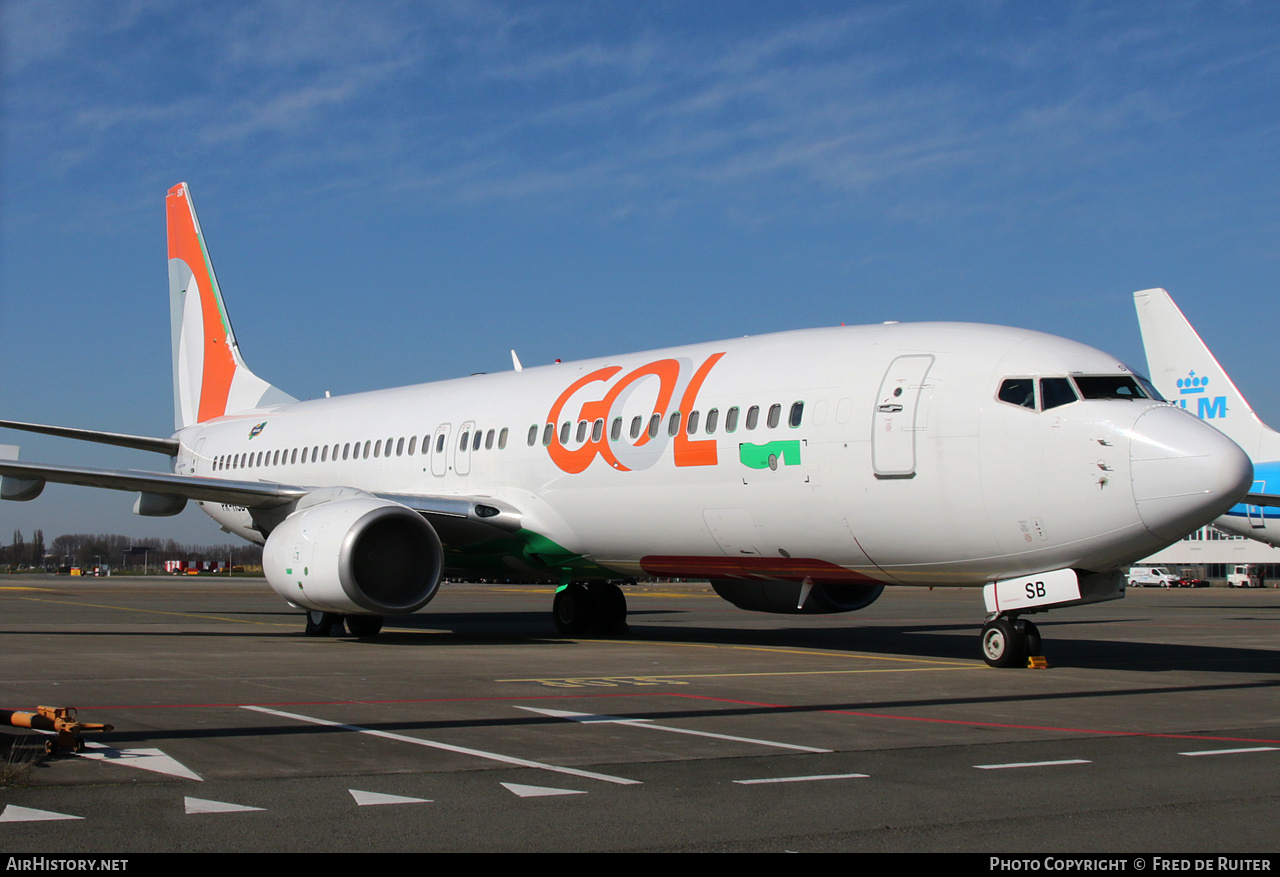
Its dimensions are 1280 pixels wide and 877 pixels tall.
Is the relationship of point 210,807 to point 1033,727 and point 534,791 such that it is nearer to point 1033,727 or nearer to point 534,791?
point 534,791

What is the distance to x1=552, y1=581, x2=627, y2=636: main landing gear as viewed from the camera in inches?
787

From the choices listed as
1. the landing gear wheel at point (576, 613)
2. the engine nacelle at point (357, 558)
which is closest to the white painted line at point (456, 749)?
the engine nacelle at point (357, 558)

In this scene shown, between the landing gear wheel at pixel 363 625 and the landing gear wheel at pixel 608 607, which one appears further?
the landing gear wheel at pixel 608 607

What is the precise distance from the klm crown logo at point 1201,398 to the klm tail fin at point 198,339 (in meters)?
25.3

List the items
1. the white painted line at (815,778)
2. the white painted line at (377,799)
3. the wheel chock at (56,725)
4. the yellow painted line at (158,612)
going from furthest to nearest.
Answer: the yellow painted line at (158,612), the wheel chock at (56,725), the white painted line at (815,778), the white painted line at (377,799)

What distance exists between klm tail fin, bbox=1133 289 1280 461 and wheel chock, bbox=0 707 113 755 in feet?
105

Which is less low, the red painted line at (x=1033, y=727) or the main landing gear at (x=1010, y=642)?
the main landing gear at (x=1010, y=642)

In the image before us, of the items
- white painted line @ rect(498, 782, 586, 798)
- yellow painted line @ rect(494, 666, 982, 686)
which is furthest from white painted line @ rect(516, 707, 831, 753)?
yellow painted line @ rect(494, 666, 982, 686)

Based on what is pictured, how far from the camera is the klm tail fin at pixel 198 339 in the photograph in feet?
92.6

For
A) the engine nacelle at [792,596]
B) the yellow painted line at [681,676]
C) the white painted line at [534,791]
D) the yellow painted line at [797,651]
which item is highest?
the engine nacelle at [792,596]

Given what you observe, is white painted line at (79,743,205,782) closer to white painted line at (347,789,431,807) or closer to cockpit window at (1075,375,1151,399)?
white painted line at (347,789,431,807)

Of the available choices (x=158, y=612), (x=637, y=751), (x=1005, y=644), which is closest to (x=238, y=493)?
(x=158, y=612)

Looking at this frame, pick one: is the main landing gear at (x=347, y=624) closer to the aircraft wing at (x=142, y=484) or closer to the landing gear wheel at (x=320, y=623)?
the landing gear wheel at (x=320, y=623)

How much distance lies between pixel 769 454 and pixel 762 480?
12.7 inches
